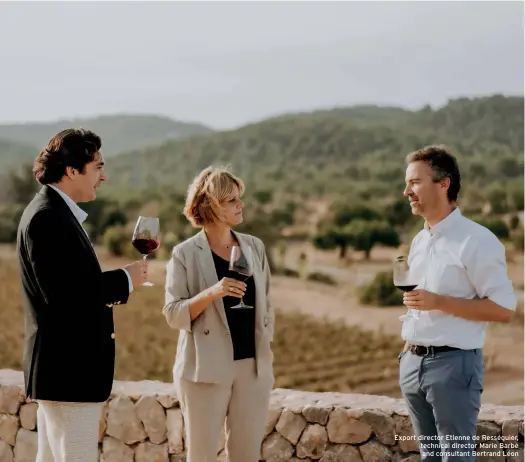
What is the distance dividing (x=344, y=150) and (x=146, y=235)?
1969 inches

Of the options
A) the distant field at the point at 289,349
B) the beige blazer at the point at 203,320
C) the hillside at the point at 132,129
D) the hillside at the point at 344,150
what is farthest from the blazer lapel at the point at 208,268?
the hillside at the point at 132,129

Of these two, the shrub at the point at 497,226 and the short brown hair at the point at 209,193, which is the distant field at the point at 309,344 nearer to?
the shrub at the point at 497,226

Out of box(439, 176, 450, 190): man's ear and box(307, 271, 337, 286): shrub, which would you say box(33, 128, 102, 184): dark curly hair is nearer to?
box(439, 176, 450, 190): man's ear

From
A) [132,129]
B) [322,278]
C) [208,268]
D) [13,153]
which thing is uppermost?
[132,129]

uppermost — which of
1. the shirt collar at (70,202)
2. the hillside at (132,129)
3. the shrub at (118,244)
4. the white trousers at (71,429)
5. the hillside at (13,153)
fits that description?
the hillside at (132,129)

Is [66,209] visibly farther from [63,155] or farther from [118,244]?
[118,244]

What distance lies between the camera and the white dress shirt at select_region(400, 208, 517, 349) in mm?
2635

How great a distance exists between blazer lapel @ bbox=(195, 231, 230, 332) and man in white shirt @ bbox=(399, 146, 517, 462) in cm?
65

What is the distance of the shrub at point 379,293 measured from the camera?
28828mm

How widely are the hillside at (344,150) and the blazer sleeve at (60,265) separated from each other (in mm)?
36375

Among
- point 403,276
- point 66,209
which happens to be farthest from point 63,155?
point 403,276

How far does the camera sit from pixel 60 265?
2.47 m

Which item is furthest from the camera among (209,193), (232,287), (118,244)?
(118,244)

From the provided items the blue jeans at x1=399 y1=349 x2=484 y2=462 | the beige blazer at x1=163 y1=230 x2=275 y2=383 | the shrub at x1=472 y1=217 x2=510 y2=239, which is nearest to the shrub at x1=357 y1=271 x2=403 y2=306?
the shrub at x1=472 y1=217 x2=510 y2=239
